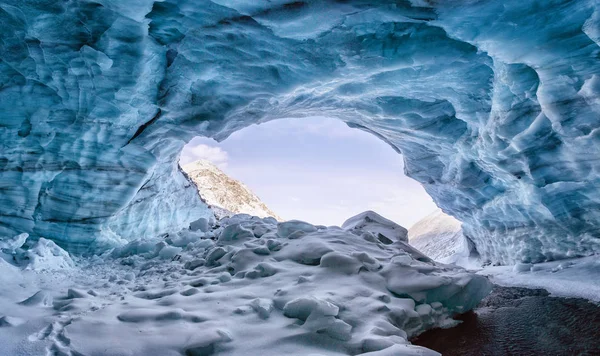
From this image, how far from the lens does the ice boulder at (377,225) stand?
773cm

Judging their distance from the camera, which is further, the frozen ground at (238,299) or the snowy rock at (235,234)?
the snowy rock at (235,234)

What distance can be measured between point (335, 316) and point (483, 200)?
674 cm

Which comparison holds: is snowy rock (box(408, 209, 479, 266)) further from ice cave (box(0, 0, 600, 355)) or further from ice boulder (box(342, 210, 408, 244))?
ice boulder (box(342, 210, 408, 244))

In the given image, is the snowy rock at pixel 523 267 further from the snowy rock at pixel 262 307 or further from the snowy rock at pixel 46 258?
the snowy rock at pixel 46 258

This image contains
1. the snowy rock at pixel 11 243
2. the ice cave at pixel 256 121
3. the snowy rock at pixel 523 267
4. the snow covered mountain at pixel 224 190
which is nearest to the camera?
the ice cave at pixel 256 121

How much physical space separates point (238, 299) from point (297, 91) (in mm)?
4435

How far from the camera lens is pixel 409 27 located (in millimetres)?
5188

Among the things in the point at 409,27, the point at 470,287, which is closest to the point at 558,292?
the point at 470,287

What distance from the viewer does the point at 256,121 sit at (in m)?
8.34

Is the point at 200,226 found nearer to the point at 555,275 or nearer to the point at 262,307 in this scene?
the point at 262,307

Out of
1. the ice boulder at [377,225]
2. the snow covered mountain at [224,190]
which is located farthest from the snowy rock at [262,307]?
the snow covered mountain at [224,190]

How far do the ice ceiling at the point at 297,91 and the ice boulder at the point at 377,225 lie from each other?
75.1 inches

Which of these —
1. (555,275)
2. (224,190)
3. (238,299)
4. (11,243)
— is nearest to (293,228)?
(238,299)

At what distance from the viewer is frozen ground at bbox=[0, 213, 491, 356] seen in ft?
8.35
